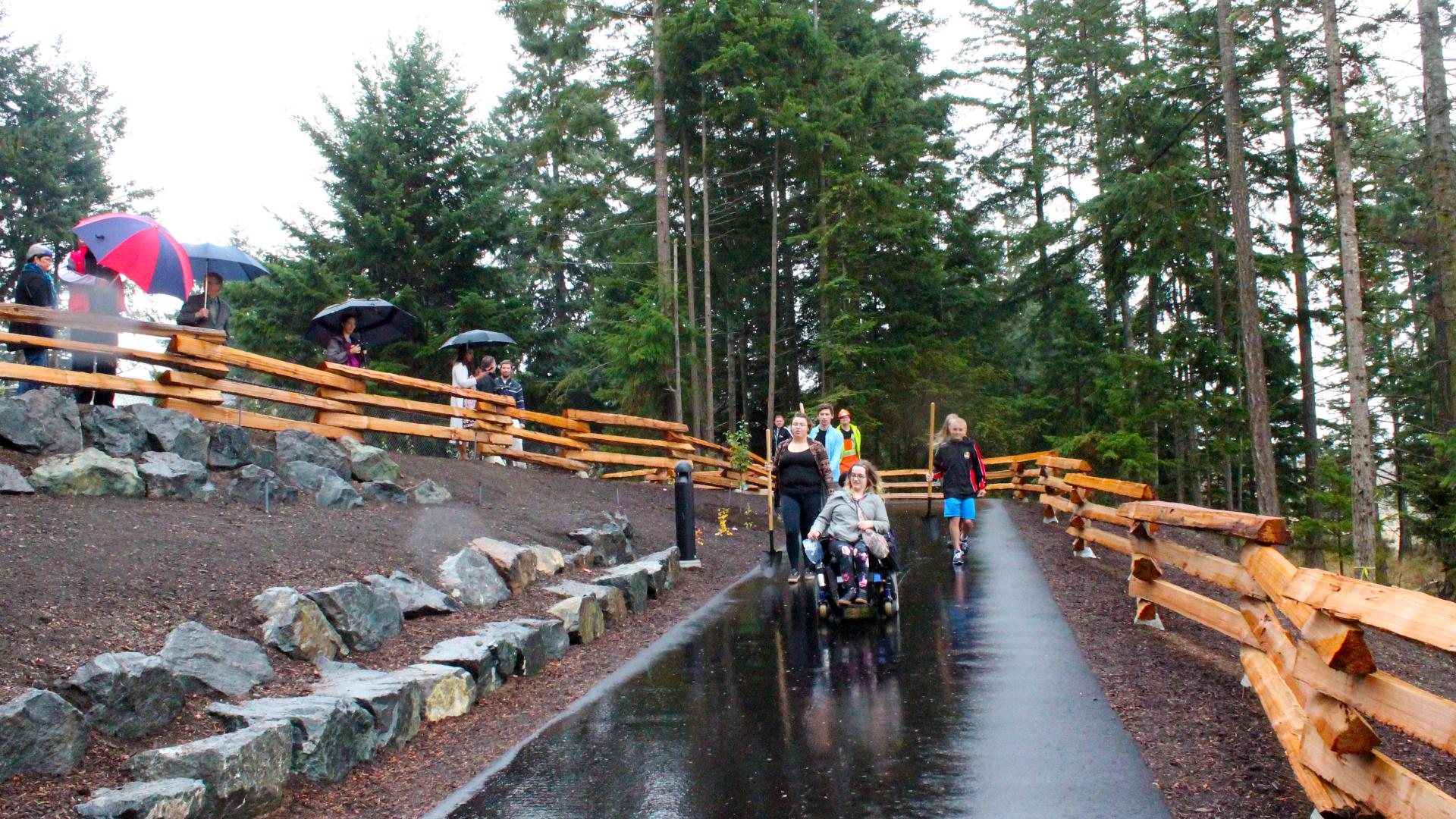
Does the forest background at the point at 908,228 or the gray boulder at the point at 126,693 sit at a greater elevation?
the forest background at the point at 908,228

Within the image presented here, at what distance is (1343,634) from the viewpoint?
383 cm

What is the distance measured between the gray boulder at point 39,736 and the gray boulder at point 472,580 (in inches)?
155

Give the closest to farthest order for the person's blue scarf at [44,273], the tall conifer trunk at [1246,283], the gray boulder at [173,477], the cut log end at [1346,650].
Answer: the cut log end at [1346,650] < the gray boulder at [173,477] < the person's blue scarf at [44,273] < the tall conifer trunk at [1246,283]

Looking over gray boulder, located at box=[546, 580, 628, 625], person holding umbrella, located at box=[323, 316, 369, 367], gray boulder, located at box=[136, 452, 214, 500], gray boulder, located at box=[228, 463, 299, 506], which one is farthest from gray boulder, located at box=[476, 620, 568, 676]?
person holding umbrella, located at box=[323, 316, 369, 367]

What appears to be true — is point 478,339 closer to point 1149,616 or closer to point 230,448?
point 230,448

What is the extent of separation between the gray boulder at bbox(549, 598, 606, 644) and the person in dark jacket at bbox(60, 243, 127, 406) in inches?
173

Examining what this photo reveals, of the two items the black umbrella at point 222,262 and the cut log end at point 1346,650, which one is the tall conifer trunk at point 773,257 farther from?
the cut log end at point 1346,650

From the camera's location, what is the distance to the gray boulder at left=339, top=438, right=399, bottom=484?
416 inches

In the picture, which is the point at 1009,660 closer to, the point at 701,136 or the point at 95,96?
the point at 701,136

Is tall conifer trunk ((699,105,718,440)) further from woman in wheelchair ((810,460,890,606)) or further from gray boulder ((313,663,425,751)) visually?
gray boulder ((313,663,425,751))

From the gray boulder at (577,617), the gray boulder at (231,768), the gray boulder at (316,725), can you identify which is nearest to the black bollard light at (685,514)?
the gray boulder at (577,617)

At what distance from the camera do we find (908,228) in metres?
29.6

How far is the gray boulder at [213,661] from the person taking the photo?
542 centimetres

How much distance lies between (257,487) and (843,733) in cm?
556
